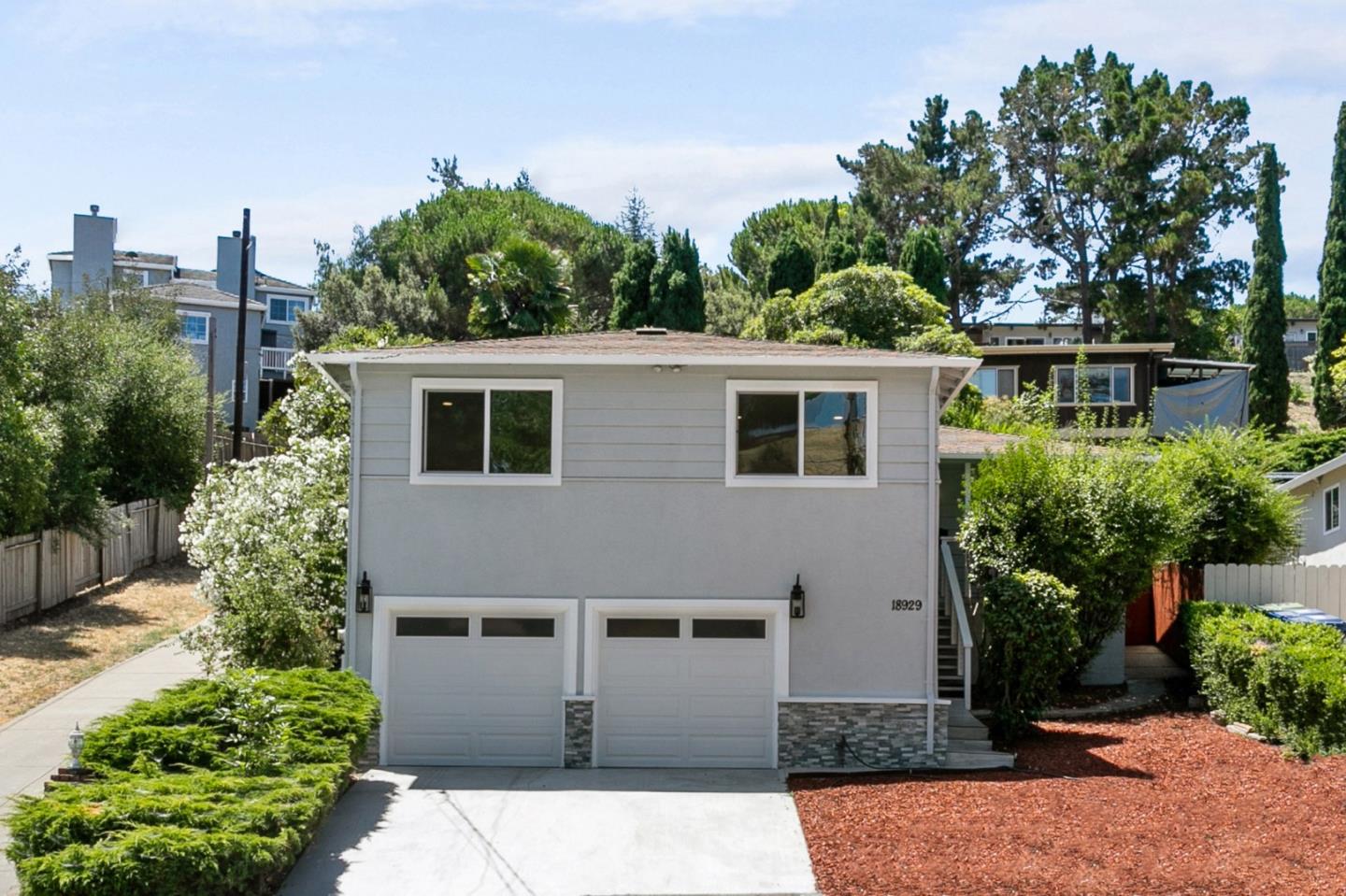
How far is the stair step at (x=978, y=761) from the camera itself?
15.2m

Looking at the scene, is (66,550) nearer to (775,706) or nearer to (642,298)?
(775,706)

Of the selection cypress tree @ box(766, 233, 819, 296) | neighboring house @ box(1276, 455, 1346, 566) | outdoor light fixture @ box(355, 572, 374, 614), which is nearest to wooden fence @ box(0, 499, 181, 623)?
outdoor light fixture @ box(355, 572, 374, 614)

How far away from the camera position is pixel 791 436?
15.7 metres

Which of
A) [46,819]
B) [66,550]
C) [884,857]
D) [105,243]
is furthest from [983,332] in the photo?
[46,819]

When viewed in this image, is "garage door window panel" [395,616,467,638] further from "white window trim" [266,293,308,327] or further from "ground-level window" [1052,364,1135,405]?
"white window trim" [266,293,308,327]

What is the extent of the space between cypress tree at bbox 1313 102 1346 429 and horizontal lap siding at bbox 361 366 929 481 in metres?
35.3

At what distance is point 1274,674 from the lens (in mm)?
15570

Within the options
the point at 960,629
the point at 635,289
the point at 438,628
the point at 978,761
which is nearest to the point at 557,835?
the point at 438,628

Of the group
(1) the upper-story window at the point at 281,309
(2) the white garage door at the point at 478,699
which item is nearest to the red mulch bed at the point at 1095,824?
(2) the white garage door at the point at 478,699

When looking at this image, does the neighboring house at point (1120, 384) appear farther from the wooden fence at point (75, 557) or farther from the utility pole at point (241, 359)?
→ the wooden fence at point (75, 557)

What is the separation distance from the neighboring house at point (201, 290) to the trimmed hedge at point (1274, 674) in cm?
3303

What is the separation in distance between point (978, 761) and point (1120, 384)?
93.7 feet

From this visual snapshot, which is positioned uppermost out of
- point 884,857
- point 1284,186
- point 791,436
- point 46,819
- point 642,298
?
point 1284,186

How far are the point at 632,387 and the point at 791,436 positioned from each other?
Result: 197 centimetres
